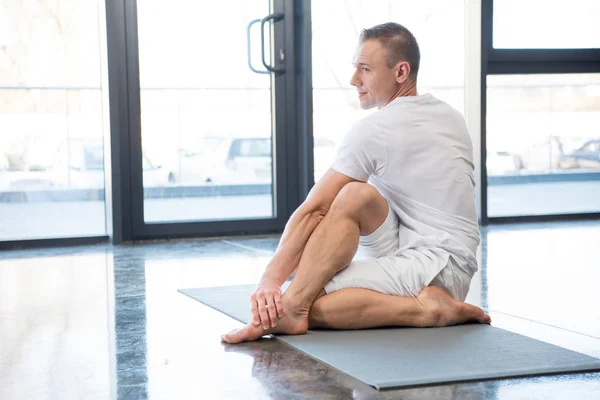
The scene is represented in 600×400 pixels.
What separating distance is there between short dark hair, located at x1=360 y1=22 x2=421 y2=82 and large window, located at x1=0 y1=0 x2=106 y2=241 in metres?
2.42

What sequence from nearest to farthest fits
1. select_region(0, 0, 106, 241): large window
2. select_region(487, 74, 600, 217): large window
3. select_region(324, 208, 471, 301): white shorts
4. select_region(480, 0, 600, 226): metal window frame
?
select_region(324, 208, 471, 301): white shorts → select_region(0, 0, 106, 241): large window → select_region(480, 0, 600, 226): metal window frame → select_region(487, 74, 600, 217): large window

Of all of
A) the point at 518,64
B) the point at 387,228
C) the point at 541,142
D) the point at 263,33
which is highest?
the point at 263,33

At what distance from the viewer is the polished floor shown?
1702 millimetres

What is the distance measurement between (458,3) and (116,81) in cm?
197

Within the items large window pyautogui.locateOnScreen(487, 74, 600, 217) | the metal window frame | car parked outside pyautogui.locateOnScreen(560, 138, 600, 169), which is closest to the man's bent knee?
the metal window frame

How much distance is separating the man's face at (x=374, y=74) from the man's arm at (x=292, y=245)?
0.26 m

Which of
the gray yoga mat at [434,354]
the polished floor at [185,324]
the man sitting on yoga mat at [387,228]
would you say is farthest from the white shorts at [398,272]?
the polished floor at [185,324]

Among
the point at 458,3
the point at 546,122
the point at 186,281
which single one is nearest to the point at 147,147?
the point at 186,281

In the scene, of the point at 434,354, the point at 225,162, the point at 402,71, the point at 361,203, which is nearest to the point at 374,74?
the point at 402,71

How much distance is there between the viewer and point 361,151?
2.16 meters

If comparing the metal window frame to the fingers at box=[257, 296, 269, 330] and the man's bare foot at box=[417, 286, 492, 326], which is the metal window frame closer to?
the man's bare foot at box=[417, 286, 492, 326]

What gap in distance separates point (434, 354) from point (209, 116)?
2.93m

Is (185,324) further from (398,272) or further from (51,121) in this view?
(51,121)

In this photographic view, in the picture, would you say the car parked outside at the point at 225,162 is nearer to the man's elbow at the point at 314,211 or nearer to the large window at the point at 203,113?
the large window at the point at 203,113
